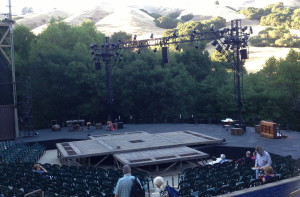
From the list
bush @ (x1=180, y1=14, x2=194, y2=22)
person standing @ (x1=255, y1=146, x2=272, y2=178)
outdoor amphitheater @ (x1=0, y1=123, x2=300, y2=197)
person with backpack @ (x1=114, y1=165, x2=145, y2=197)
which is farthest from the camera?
bush @ (x1=180, y1=14, x2=194, y2=22)

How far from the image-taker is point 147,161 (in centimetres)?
1478

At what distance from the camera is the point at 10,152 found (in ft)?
58.4

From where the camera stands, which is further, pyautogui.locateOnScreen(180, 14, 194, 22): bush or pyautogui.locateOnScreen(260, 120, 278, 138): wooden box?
pyautogui.locateOnScreen(180, 14, 194, 22): bush

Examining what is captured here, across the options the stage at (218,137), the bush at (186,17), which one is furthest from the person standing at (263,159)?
the bush at (186,17)

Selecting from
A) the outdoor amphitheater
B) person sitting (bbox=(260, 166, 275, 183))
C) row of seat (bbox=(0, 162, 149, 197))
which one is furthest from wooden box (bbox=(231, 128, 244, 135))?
person sitting (bbox=(260, 166, 275, 183))

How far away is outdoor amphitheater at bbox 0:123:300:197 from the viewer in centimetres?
856

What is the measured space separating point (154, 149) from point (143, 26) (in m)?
89.7

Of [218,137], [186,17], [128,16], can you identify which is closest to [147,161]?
[218,137]

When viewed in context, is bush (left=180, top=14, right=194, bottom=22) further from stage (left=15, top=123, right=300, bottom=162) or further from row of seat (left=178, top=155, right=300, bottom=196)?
row of seat (left=178, top=155, right=300, bottom=196)

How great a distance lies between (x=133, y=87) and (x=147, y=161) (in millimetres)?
16827

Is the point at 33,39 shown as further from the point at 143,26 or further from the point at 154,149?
the point at 143,26

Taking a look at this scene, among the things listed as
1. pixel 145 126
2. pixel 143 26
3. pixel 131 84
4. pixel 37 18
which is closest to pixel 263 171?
pixel 145 126

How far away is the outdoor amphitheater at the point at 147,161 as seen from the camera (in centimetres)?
856

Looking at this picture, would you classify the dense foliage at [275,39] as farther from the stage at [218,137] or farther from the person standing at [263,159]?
the person standing at [263,159]
